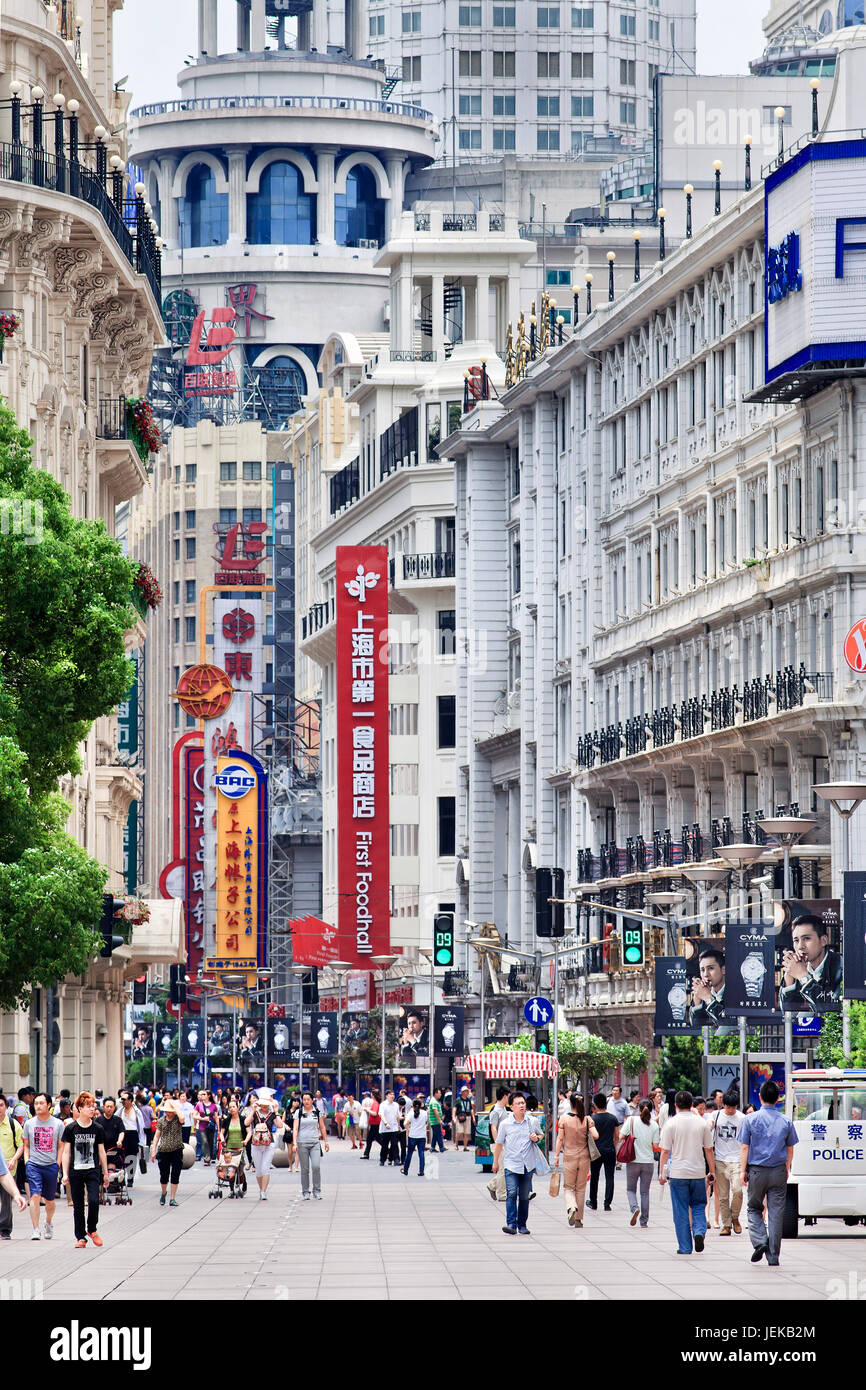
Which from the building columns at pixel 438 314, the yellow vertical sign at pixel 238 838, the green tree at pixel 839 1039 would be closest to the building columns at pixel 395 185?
the yellow vertical sign at pixel 238 838

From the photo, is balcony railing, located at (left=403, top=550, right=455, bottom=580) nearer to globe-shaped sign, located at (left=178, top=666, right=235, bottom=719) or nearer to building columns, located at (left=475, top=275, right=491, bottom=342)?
building columns, located at (left=475, top=275, right=491, bottom=342)

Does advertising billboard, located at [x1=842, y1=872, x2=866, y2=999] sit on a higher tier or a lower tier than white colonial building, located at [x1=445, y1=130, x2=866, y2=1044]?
lower

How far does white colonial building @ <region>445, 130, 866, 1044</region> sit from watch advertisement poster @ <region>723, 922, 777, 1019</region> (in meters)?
13.8

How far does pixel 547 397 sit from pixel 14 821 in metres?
55.9

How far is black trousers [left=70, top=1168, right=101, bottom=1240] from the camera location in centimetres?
3216

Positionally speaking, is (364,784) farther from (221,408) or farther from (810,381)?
(221,408)

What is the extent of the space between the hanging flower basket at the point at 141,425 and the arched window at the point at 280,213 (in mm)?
122243

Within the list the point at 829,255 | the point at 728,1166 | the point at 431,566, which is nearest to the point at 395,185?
the point at 431,566

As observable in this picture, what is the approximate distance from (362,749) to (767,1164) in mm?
86854

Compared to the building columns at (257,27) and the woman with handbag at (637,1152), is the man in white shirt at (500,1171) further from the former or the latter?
the building columns at (257,27)

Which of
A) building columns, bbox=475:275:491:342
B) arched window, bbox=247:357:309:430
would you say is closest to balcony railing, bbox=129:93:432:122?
arched window, bbox=247:357:309:430

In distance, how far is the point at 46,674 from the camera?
36594 mm

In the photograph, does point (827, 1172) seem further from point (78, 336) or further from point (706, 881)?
point (78, 336)

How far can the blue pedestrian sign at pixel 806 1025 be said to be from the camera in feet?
169
